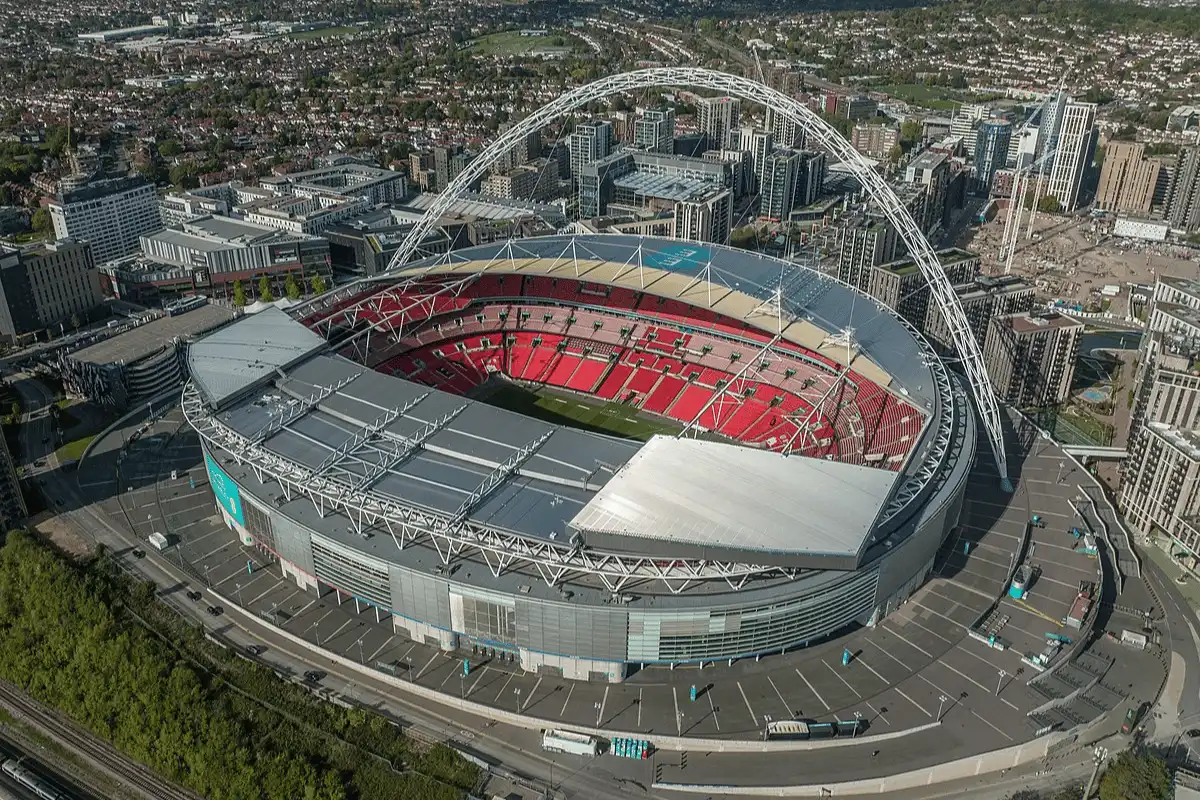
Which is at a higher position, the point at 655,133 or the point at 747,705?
the point at 655,133

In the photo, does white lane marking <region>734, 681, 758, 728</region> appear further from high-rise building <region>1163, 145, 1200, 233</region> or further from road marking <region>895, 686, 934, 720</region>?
high-rise building <region>1163, 145, 1200, 233</region>

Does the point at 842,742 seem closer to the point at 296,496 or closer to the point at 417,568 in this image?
the point at 417,568

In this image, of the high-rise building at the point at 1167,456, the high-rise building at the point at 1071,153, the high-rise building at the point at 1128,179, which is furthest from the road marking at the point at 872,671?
the high-rise building at the point at 1071,153

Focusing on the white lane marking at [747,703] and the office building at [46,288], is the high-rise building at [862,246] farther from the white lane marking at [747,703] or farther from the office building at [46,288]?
the office building at [46,288]

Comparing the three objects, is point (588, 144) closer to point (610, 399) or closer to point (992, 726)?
point (610, 399)

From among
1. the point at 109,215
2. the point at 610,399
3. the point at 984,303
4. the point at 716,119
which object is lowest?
the point at 610,399

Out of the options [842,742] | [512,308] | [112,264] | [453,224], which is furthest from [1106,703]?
[112,264]

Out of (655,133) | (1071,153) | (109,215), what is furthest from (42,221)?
(1071,153)
